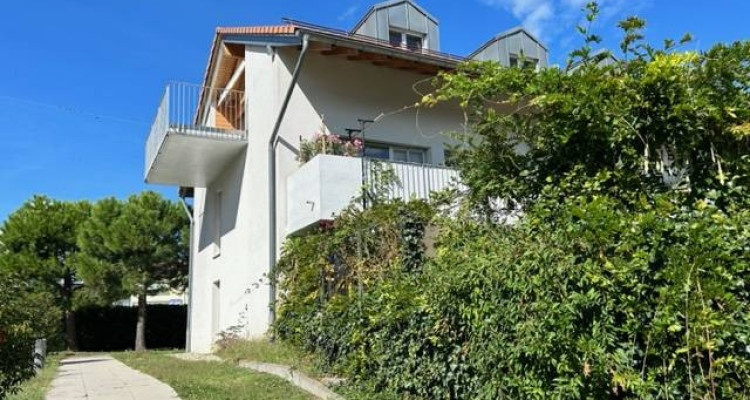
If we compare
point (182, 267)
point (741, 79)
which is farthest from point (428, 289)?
point (182, 267)

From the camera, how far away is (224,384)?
743 centimetres

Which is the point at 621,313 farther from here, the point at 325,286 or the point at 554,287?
the point at 325,286

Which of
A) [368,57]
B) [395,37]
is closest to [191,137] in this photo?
[368,57]

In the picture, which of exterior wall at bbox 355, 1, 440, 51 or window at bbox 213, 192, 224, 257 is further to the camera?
Result: window at bbox 213, 192, 224, 257

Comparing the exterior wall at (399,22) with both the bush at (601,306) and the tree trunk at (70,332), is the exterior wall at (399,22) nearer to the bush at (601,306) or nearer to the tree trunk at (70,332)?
the bush at (601,306)

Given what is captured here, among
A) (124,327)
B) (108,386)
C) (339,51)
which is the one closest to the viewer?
(108,386)

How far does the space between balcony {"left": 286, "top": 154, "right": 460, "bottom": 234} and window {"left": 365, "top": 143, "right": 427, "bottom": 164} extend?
5.38 ft

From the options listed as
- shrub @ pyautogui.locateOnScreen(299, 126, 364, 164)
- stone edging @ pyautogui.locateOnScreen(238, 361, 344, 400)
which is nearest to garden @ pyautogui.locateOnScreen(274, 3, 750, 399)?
stone edging @ pyautogui.locateOnScreen(238, 361, 344, 400)

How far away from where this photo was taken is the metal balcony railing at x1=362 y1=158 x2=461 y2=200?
34.4ft

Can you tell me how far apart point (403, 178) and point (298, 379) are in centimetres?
475

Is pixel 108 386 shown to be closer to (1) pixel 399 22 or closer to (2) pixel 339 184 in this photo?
(2) pixel 339 184

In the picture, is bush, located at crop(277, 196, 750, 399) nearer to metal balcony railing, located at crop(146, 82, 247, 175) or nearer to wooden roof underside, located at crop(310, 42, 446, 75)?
wooden roof underside, located at crop(310, 42, 446, 75)

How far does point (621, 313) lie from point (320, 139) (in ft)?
25.8

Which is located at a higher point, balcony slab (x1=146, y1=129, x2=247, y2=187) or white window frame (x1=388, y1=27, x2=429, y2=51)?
white window frame (x1=388, y1=27, x2=429, y2=51)
